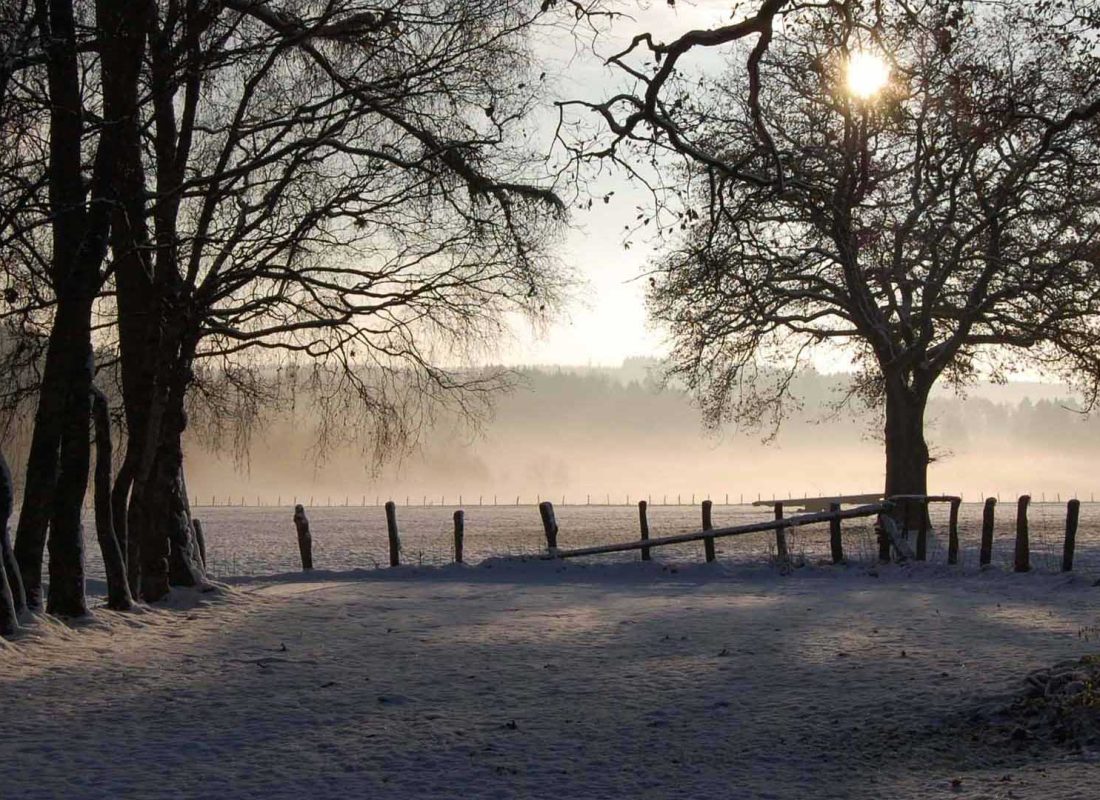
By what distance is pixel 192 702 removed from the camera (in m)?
9.59

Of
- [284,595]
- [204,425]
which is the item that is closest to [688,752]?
[284,595]

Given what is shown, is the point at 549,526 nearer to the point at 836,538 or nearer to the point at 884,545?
the point at 836,538

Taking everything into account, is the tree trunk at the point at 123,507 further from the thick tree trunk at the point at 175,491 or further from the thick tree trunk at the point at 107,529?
the thick tree trunk at the point at 175,491

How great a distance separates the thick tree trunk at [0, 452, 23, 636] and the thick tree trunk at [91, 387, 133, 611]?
1.86 metres

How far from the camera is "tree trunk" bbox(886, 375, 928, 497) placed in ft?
88.3

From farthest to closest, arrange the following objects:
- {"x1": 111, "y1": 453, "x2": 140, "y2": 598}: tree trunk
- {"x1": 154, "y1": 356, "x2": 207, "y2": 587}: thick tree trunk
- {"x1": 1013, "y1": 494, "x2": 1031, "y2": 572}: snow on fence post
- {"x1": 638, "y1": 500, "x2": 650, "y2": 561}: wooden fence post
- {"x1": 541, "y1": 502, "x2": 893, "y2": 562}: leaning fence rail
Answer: {"x1": 638, "y1": 500, "x2": 650, "y2": 561}: wooden fence post → {"x1": 541, "y1": 502, "x2": 893, "y2": 562}: leaning fence rail → {"x1": 1013, "y1": 494, "x2": 1031, "y2": 572}: snow on fence post → {"x1": 154, "y1": 356, "x2": 207, "y2": 587}: thick tree trunk → {"x1": 111, "y1": 453, "x2": 140, "y2": 598}: tree trunk

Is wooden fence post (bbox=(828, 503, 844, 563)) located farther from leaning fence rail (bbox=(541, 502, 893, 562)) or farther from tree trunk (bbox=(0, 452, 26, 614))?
tree trunk (bbox=(0, 452, 26, 614))

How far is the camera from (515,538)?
31.5 metres

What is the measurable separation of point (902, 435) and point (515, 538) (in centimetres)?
1046

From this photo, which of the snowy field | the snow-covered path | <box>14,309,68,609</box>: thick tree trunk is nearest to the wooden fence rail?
the snowy field

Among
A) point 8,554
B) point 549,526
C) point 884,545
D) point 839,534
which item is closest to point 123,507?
point 8,554

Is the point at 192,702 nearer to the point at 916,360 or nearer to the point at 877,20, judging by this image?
the point at 877,20

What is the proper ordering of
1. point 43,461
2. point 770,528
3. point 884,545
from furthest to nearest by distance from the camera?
point 884,545
point 770,528
point 43,461

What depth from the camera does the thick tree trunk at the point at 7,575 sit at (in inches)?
456
